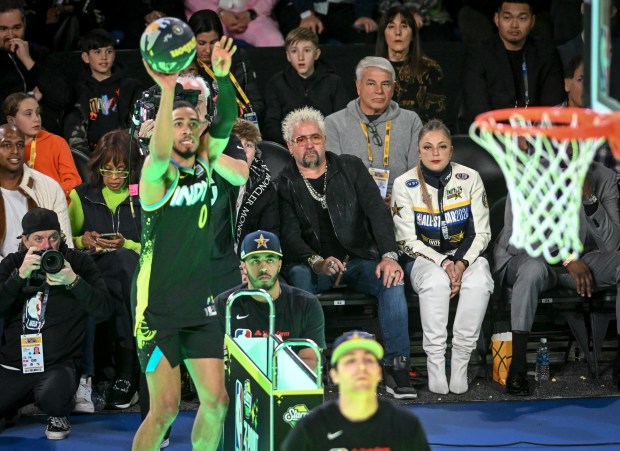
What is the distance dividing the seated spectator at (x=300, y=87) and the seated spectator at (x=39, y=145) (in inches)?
67.0

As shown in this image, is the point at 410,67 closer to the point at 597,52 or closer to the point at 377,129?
the point at 377,129

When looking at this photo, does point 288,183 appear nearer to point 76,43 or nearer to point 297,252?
point 297,252

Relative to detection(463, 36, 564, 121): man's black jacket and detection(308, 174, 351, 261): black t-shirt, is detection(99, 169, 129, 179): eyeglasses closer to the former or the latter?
detection(308, 174, 351, 261): black t-shirt

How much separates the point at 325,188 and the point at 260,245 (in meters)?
1.75

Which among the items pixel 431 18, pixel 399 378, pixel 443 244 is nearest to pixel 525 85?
pixel 431 18

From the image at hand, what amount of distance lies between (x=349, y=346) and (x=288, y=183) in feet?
14.2

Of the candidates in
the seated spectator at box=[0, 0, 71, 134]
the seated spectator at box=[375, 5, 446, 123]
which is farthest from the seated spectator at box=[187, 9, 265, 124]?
the seated spectator at box=[0, 0, 71, 134]

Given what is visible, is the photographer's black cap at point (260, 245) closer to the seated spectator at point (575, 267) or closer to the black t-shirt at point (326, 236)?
the black t-shirt at point (326, 236)

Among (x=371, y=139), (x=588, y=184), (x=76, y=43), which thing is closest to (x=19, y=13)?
(x=76, y=43)

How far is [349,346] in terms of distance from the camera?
505 centimetres

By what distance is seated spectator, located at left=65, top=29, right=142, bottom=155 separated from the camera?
10.1m

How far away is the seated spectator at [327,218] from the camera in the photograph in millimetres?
9047

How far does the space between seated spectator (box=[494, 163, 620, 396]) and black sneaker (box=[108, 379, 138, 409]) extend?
278 centimetres

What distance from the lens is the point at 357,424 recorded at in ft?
16.5
